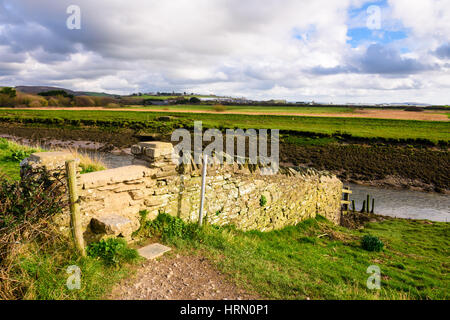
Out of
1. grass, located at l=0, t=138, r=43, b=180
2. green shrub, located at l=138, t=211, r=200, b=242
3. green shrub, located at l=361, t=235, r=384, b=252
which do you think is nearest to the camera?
green shrub, located at l=138, t=211, r=200, b=242

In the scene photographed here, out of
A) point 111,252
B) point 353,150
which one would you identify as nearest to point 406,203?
point 353,150

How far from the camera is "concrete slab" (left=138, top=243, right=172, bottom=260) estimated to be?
18.4ft

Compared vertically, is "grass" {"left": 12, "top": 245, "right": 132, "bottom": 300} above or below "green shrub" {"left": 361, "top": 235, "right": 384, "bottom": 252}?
above

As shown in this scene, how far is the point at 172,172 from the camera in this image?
713 centimetres

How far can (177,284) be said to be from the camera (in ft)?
15.9

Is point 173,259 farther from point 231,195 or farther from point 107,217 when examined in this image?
point 231,195

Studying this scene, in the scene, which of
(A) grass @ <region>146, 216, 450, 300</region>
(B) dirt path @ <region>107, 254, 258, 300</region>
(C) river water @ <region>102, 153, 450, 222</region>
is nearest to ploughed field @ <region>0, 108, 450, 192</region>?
(C) river water @ <region>102, 153, 450, 222</region>

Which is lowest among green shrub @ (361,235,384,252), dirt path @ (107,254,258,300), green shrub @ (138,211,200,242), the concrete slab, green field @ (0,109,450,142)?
green shrub @ (361,235,384,252)

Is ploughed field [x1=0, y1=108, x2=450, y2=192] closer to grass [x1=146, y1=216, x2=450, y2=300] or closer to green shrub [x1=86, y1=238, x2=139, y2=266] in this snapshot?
grass [x1=146, y1=216, x2=450, y2=300]

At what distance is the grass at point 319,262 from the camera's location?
5174 mm

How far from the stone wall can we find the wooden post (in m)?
0.41

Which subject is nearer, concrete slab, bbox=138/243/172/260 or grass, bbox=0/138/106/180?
concrete slab, bbox=138/243/172/260

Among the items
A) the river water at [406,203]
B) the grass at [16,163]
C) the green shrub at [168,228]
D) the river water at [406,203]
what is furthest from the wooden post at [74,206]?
the river water at [406,203]
